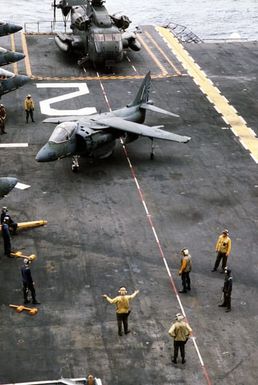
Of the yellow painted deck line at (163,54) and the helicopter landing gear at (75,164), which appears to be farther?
the yellow painted deck line at (163,54)

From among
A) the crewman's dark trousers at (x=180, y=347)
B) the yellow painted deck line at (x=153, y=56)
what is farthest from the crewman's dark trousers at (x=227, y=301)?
the yellow painted deck line at (x=153, y=56)

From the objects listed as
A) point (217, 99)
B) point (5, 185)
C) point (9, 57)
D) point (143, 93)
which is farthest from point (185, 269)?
point (9, 57)

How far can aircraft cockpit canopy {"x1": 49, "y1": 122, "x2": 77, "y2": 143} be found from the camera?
116 feet

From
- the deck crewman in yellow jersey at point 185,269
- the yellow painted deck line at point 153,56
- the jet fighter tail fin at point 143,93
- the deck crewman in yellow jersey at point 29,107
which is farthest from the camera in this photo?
the yellow painted deck line at point 153,56

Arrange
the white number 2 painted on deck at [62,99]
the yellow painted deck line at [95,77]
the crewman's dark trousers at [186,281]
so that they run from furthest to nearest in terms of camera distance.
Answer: the yellow painted deck line at [95,77], the white number 2 painted on deck at [62,99], the crewman's dark trousers at [186,281]

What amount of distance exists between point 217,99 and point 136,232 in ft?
65.0

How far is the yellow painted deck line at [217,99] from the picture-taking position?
42.2 meters

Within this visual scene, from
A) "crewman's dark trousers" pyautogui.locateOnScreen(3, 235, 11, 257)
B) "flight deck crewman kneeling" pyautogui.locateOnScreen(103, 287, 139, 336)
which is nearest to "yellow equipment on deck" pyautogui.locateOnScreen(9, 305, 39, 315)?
"flight deck crewman kneeling" pyautogui.locateOnScreen(103, 287, 139, 336)

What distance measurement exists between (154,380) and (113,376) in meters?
1.38

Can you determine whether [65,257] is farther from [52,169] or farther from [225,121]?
[225,121]

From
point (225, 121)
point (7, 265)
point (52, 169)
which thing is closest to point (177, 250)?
point (7, 265)

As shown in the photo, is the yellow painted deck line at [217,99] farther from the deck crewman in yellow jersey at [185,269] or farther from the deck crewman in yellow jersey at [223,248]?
the deck crewman in yellow jersey at [185,269]

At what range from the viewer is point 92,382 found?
67.3 feet

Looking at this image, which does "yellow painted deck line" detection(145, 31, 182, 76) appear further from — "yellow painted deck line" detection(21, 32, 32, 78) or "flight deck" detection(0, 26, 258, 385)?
"yellow painted deck line" detection(21, 32, 32, 78)
